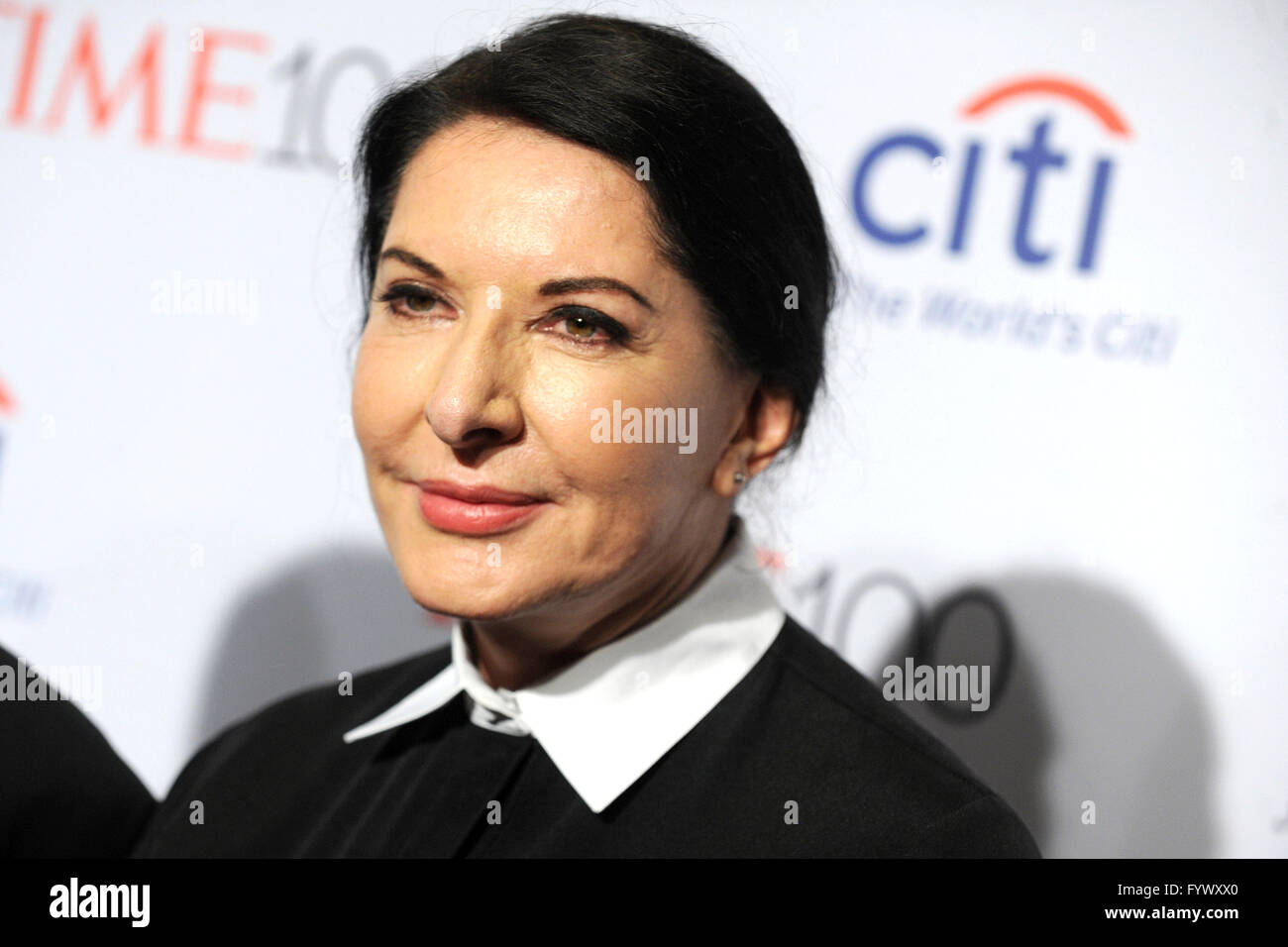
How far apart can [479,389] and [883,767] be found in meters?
0.54

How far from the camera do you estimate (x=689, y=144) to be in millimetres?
1385

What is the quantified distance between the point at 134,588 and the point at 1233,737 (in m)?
1.72

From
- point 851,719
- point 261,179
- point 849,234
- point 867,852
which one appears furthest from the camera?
point 261,179

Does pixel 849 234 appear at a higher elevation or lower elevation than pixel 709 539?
higher

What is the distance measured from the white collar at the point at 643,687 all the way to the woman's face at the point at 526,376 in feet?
0.28

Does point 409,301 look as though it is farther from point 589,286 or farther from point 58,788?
point 58,788

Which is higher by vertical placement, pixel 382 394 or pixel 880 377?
pixel 880 377

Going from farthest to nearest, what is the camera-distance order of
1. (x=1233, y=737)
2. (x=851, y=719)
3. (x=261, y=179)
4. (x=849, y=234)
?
1. (x=261, y=179)
2. (x=849, y=234)
3. (x=1233, y=737)
4. (x=851, y=719)

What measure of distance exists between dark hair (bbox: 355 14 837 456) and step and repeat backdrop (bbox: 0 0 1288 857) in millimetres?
402

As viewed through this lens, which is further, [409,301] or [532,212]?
[409,301]

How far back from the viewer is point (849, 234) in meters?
2.11

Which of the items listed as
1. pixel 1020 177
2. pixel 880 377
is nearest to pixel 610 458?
pixel 880 377
